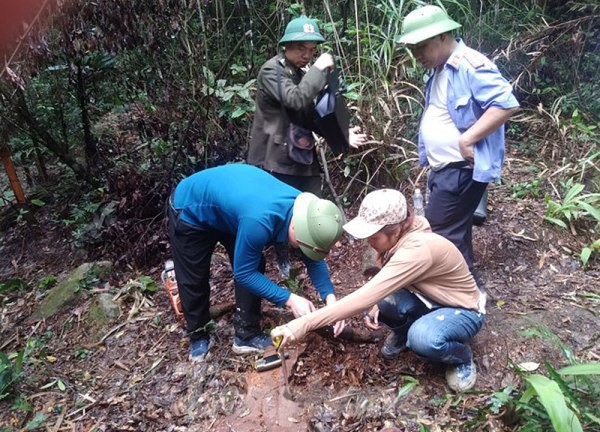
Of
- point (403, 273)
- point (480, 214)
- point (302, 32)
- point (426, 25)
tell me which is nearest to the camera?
point (403, 273)

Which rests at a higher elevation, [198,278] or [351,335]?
[198,278]

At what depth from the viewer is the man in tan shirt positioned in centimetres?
222

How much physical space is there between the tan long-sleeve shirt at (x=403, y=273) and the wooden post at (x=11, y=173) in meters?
4.10

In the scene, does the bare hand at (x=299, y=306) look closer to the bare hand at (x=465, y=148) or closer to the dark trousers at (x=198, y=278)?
the dark trousers at (x=198, y=278)

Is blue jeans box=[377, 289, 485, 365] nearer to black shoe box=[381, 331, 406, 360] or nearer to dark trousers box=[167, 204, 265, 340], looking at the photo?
black shoe box=[381, 331, 406, 360]

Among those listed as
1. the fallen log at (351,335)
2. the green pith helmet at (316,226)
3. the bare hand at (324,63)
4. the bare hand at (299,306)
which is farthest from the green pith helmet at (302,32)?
the fallen log at (351,335)

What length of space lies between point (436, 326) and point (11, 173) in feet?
15.1

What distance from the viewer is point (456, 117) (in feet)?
8.30

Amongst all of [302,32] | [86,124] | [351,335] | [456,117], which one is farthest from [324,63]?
[86,124]

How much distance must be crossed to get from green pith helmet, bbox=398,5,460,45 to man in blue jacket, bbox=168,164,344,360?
0.95 m

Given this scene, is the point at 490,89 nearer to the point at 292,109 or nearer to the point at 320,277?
the point at 292,109

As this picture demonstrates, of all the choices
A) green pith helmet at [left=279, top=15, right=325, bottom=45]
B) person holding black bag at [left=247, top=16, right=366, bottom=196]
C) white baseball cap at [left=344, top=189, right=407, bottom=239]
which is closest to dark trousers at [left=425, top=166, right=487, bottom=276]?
white baseball cap at [left=344, top=189, right=407, bottom=239]

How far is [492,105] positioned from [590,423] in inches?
57.3

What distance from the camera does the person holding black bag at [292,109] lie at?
9.58 feet
